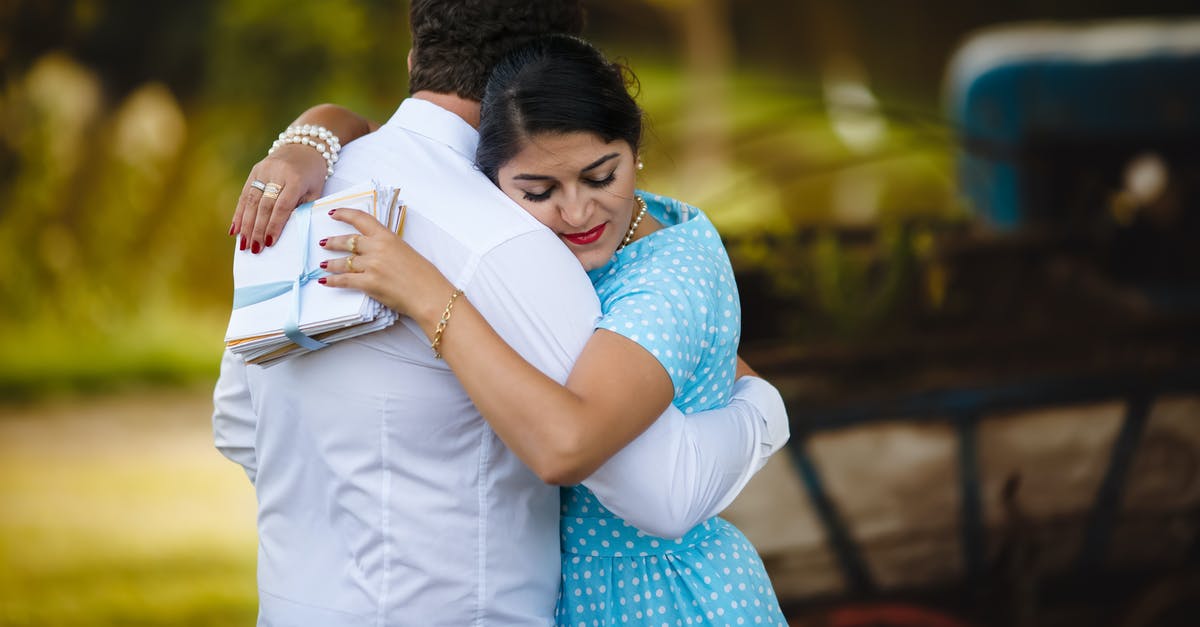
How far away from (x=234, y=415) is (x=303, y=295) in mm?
400

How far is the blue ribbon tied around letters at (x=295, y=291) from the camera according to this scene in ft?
4.13

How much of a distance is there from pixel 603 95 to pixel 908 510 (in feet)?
5.92

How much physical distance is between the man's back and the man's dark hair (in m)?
0.05

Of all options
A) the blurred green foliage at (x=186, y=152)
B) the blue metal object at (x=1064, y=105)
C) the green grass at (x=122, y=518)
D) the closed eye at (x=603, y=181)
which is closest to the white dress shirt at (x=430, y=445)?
the closed eye at (x=603, y=181)

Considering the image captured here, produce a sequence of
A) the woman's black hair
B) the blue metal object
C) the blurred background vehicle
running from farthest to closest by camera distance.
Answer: the blue metal object
the blurred background vehicle
the woman's black hair

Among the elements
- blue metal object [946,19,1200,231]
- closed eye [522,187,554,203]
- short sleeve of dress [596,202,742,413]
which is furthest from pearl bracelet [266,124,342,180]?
blue metal object [946,19,1200,231]

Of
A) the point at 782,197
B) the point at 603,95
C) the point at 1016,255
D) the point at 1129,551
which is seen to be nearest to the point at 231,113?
the point at 782,197

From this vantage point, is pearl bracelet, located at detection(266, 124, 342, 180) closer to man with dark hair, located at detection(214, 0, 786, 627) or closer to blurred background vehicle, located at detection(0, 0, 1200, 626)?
man with dark hair, located at detection(214, 0, 786, 627)

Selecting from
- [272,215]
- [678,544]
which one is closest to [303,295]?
[272,215]

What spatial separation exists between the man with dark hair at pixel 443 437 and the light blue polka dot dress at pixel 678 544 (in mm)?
51

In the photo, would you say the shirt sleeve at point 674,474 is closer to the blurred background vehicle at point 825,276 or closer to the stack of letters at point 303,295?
the stack of letters at point 303,295

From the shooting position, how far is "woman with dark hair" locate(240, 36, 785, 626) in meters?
1.21

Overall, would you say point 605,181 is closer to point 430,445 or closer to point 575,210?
point 575,210

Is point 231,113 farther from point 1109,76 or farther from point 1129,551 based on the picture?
point 1129,551
